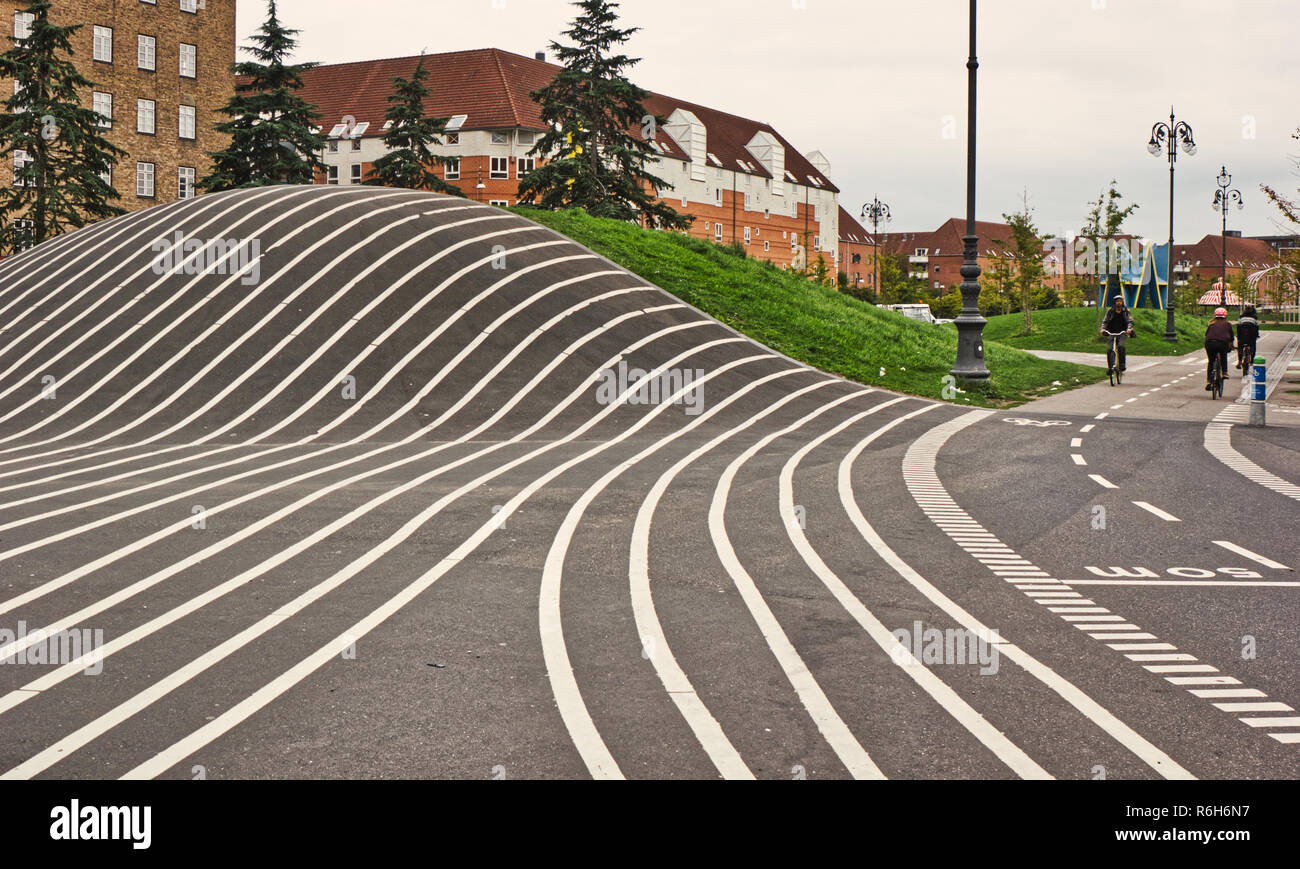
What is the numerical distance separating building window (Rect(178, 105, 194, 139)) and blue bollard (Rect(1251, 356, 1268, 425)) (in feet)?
197

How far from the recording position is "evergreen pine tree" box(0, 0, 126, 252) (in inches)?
1537

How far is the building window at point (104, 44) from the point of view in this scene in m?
59.4

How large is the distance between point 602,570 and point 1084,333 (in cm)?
4333

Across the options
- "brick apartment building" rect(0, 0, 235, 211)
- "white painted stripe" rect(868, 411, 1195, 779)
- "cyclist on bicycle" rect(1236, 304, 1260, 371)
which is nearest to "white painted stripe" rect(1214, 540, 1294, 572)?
"white painted stripe" rect(868, 411, 1195, 779)

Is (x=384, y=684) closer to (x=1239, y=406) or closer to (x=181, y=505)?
(x=181, y=505)

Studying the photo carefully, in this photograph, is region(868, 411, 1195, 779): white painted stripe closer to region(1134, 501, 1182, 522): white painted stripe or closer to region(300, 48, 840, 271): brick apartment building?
region(1134, 501, 1182, 522): white painted stripe

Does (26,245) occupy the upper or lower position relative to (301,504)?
upper

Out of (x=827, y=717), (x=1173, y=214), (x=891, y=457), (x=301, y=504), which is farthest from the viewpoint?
(x=1173, y=214)

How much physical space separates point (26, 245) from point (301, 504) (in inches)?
1355

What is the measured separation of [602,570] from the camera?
8344 mm

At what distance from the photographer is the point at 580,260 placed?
86.5 feet

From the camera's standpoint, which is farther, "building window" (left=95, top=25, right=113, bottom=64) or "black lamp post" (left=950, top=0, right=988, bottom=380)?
"building window" (left=95, top=25, right=113, bottom=64)

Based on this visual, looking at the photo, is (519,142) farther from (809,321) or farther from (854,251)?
(854,251)
